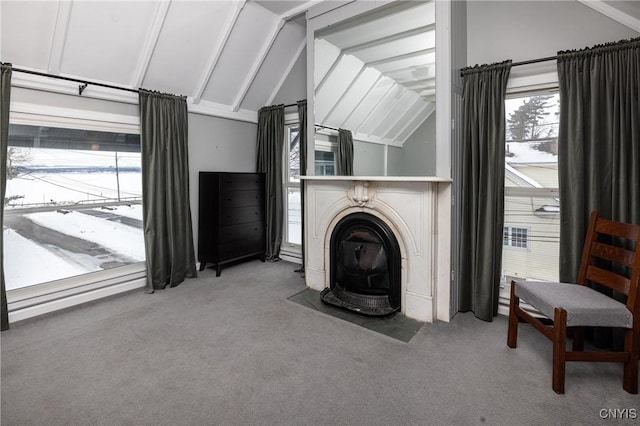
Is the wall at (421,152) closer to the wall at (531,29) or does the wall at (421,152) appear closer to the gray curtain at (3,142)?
the wall at (531,29)

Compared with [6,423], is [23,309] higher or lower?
higher

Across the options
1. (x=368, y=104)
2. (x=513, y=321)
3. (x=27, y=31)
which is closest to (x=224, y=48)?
(x=27, y=31)

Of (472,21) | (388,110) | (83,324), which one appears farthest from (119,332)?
(472,21)

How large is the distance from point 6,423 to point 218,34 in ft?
11.3

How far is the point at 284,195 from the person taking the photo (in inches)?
181

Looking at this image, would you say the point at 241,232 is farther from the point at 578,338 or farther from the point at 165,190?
the point at 578,338

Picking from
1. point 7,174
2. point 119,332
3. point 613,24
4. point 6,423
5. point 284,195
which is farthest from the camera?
point 284,195

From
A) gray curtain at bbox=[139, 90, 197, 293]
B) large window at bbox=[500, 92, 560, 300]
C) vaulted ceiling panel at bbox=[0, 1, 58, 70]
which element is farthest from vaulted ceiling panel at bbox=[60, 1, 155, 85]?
large window at bbox=[500, 92, 560, 300]

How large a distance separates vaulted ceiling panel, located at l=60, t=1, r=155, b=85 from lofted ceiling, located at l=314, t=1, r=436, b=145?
168 cm

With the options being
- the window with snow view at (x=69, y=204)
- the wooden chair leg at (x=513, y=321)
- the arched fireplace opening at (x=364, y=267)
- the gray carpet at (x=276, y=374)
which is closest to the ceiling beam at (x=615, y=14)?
the wooden chair leg at (x=513, y=321)

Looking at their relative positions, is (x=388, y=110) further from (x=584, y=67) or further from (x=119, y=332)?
(x=119, y=332)

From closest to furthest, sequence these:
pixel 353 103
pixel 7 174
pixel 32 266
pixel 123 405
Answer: pixel 123 405 → pixel 7 174 → pixel 32 266 → pixel 353 103

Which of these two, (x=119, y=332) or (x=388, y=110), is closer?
(x=119, y=332)

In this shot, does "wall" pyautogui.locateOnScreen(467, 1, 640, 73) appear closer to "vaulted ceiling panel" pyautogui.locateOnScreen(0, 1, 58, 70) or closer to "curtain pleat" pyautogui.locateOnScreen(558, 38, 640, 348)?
"curtain pleat" pyautogui.locateOnScreen(558, 38, 640, 348)
